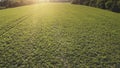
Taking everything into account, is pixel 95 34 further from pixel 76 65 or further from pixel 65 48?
pixel 76 65

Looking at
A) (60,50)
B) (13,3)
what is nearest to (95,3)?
(13,3)

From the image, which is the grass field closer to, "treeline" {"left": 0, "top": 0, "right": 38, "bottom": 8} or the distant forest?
the distant forest

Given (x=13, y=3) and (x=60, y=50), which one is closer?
(x=60, y=50)

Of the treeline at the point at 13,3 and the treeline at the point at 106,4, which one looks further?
the treeline at the point at 13,3

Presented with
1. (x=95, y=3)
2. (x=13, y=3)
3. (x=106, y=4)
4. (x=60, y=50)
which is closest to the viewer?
(x=60, y=50)

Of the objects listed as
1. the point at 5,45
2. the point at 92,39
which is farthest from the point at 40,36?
the point at 92,39

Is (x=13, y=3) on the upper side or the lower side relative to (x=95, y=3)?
lower

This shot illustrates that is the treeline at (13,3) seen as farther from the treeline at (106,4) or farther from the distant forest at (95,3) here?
the treeline at (106,4)

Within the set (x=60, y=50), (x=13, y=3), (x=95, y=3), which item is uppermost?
(x=95, y=3)

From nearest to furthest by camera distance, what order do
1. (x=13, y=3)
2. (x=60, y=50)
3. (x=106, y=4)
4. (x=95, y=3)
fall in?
(x=60, y=50)
(x=106, y=4)
(x=95, y=3)
(x=13, y=3)

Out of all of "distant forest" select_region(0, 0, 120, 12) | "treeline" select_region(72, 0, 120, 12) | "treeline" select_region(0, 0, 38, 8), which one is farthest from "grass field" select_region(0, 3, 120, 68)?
"treeline" select_region(0, 0, 38, 8)

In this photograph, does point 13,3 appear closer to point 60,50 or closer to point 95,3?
point 95,3

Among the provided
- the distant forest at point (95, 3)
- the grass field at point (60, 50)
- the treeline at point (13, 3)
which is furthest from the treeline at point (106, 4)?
the treeline at point (13, 3)

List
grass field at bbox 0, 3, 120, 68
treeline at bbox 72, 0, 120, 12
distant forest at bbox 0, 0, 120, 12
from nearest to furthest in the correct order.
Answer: grass field at bbox 0, 3, 120, 68 → treeline at bbox 72, 0, 120, 12 → distant forest at bbox 0, 0, 120, 12
